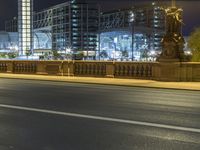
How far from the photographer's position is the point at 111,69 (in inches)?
1130

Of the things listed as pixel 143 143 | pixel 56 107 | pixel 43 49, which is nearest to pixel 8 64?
pixel 56 107

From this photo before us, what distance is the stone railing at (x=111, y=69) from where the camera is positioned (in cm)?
2530

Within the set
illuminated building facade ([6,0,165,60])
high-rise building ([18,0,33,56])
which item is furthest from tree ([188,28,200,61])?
high-rise building ([18,0,33,56])

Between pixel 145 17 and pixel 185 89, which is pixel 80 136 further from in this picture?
pixel 145 17

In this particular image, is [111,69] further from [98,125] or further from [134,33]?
[134,33]

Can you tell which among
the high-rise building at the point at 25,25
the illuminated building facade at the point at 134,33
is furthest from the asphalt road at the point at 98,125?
the high-rise building at the point at 25,25

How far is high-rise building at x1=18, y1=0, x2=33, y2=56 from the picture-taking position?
166125 mm

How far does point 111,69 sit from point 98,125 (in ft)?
61.7

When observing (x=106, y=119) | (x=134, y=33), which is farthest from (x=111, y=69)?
(x=134, y=33)

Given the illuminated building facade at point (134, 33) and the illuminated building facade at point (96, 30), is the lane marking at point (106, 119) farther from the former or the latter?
the illuminated building facade at point (96, 30)

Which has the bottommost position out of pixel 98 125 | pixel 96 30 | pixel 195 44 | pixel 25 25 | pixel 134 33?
pixel 98 125

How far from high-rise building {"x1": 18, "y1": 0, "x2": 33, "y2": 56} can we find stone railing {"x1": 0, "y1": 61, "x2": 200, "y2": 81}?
435 ft

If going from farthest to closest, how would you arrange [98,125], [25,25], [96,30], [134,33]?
[96,30] → [25,25] → [134,33] → [98,125]

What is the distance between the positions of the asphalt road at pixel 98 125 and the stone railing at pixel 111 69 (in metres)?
10.8
